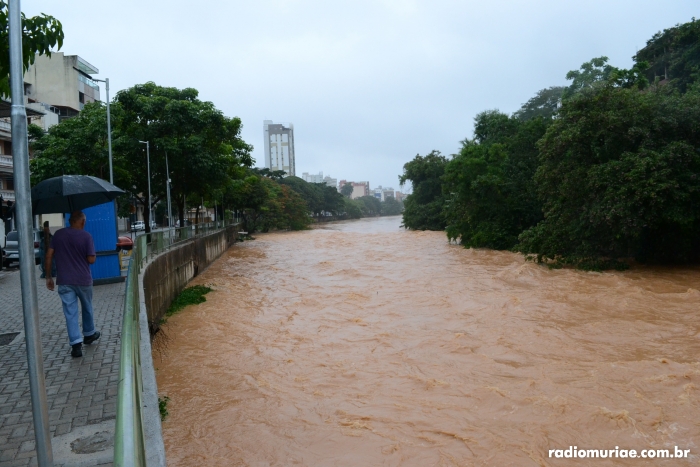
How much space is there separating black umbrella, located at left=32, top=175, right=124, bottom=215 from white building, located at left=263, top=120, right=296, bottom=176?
498 ft

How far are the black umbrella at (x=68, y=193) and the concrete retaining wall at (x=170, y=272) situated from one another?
175cm

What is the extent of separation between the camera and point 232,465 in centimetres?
571

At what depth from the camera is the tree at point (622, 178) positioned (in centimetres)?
1608

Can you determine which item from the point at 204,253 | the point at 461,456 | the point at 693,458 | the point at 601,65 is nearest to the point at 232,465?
the point at 461,456

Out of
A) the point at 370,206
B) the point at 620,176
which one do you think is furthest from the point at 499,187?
the point at 370,206

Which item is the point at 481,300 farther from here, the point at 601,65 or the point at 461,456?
the point at 601,65

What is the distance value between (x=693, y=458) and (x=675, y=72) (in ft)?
136

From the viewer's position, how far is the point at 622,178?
16.5 m

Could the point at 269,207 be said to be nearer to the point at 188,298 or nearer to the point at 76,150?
the point at 76,150

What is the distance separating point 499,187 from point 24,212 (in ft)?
87.2

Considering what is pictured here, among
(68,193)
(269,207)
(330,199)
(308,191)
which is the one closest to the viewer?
(68,193)

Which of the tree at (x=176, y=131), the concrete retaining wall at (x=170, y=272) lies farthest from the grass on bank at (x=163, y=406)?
the tree at (x=176, y=131)

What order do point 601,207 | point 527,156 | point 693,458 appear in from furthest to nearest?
point 527,156 < point 601,207 < point 693,458

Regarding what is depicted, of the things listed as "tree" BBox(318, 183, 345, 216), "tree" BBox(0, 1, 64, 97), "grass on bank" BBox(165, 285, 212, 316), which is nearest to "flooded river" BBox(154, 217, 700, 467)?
"grass on bank" BBox(165, 285, 212, 316)
